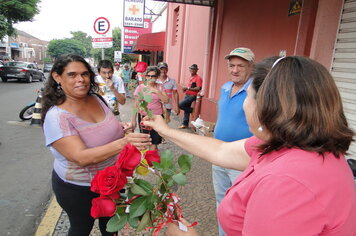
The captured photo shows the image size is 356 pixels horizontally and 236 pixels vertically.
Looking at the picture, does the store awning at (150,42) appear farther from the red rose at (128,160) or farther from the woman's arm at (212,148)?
the red rose at (128,160)

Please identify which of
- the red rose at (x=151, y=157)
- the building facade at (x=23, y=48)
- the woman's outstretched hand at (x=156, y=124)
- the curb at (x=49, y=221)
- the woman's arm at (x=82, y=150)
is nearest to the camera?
the red rose at (x=151, y=157)

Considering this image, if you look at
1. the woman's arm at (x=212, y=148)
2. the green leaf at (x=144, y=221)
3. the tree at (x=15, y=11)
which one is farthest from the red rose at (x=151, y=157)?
the tree at (x=15, y=11)

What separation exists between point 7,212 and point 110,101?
2.02 meters

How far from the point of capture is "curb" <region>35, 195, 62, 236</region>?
2.81 m

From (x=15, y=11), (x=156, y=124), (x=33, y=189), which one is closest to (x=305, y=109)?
(x=156, y=124)

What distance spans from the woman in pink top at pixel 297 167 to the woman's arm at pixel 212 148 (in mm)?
613

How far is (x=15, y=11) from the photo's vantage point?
20.4 m

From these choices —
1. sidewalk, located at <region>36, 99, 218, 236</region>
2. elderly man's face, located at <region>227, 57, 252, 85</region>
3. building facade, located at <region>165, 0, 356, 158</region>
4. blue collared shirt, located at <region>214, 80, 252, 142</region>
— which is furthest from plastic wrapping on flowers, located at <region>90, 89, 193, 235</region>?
building facade, located at <region>165, 0, 356, 158</region>

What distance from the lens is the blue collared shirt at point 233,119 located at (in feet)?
7.82

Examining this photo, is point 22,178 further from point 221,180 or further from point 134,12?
point 134,12

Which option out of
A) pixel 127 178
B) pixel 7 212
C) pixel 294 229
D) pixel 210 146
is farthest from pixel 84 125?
pixel 7 212

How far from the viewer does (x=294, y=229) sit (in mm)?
787

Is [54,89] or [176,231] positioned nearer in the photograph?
[176,231]

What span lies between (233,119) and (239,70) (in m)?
0.57
